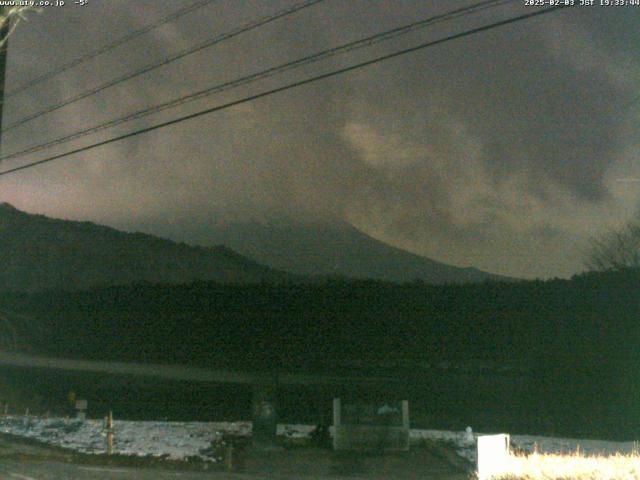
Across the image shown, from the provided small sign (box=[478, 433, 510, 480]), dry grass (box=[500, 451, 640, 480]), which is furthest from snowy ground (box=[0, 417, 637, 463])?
dry grass (box=[500, 451, 640, 480])

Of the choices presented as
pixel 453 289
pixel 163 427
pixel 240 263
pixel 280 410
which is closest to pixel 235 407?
pixel 280 410

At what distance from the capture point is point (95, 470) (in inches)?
489

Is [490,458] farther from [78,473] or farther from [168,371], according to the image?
[168,371]

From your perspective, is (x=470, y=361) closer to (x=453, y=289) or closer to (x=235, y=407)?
Result: (x=453, y=289)

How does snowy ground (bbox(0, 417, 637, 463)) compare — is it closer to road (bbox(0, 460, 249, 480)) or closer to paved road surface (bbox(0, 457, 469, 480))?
paved road surface (bbox(0, 457, 469, 480))

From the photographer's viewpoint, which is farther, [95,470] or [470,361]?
Result: [470,361]

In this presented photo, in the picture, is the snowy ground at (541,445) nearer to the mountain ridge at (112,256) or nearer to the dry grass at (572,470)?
the dry grass at (572,470)

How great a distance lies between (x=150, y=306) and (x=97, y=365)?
217 inches

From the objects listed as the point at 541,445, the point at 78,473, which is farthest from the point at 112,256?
the point at 78,473

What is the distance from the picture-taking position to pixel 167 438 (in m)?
21.5

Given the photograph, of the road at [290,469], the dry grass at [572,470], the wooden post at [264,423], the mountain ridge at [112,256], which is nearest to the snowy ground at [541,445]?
the road at [290,469]

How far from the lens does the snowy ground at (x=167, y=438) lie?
1850 centimetres

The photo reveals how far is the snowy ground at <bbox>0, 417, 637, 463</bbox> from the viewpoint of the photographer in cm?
1850

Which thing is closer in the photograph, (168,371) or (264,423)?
(264,423)
